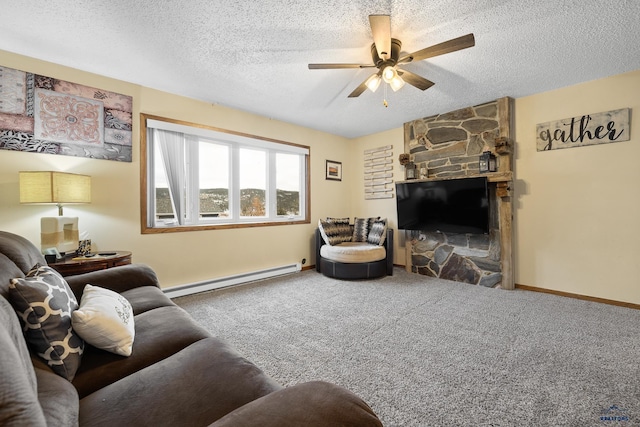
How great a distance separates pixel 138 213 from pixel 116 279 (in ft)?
4.44

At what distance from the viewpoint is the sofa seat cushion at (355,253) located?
386cm

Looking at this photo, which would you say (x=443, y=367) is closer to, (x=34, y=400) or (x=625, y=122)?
(x=34, y=400)

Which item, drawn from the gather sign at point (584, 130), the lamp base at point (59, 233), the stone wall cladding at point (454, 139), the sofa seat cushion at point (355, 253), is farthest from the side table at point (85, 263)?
the gather sign at point (584, 130)

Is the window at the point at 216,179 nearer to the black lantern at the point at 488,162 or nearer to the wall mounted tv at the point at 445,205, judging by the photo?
the wall mounted tv at the point at 445,205

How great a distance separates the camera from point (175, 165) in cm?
328

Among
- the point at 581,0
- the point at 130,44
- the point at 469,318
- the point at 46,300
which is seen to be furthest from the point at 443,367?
the point at 130,44

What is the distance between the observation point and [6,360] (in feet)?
1.82

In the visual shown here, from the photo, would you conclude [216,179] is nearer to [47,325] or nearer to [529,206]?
[47,325]

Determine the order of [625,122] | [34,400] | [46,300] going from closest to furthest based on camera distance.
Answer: [34,400], [46,300], [625,122]

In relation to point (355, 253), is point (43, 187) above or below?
above

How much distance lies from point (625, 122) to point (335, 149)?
3734 mm

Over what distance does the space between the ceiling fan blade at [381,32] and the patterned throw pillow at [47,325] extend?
2.17m

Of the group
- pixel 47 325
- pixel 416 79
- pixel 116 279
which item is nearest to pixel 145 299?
pixel 116 279

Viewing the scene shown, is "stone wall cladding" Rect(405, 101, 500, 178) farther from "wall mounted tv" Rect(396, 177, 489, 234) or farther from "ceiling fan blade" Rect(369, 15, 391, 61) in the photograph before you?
"ceiling fan blade" Rect(369, 15, 391, 61)
